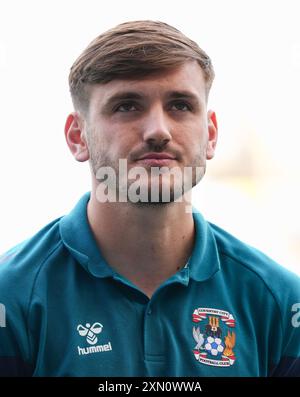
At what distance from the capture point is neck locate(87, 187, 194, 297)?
6.61 feet

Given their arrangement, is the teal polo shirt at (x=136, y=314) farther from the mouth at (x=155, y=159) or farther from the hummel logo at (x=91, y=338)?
the mouth at (x=155, y=159)

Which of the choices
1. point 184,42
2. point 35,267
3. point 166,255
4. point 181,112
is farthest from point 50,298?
point 184,42

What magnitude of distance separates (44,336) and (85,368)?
147 mm

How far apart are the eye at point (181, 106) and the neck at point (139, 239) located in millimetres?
291

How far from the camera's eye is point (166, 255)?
207 centimetres

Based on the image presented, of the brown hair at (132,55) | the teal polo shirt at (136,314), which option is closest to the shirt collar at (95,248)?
the teal polo shirt at (136,314)

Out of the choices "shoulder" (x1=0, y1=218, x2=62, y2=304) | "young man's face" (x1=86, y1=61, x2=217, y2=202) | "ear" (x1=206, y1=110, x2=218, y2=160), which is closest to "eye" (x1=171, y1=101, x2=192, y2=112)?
"young man's face" (x1=86, y1=61, x2=217, y2=202)

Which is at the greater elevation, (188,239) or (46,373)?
(188,239)

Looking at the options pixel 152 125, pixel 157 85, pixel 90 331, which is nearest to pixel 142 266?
pixel 90 331

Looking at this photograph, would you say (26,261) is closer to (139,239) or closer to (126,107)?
(139,239)

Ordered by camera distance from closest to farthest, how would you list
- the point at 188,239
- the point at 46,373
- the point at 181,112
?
the point at 46,373
the point at 181,112
the point at 188,239

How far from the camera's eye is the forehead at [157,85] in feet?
6.37

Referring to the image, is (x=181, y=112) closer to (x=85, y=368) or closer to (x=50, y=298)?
(x=50, y=298)

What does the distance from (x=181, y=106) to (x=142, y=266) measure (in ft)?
1.68
